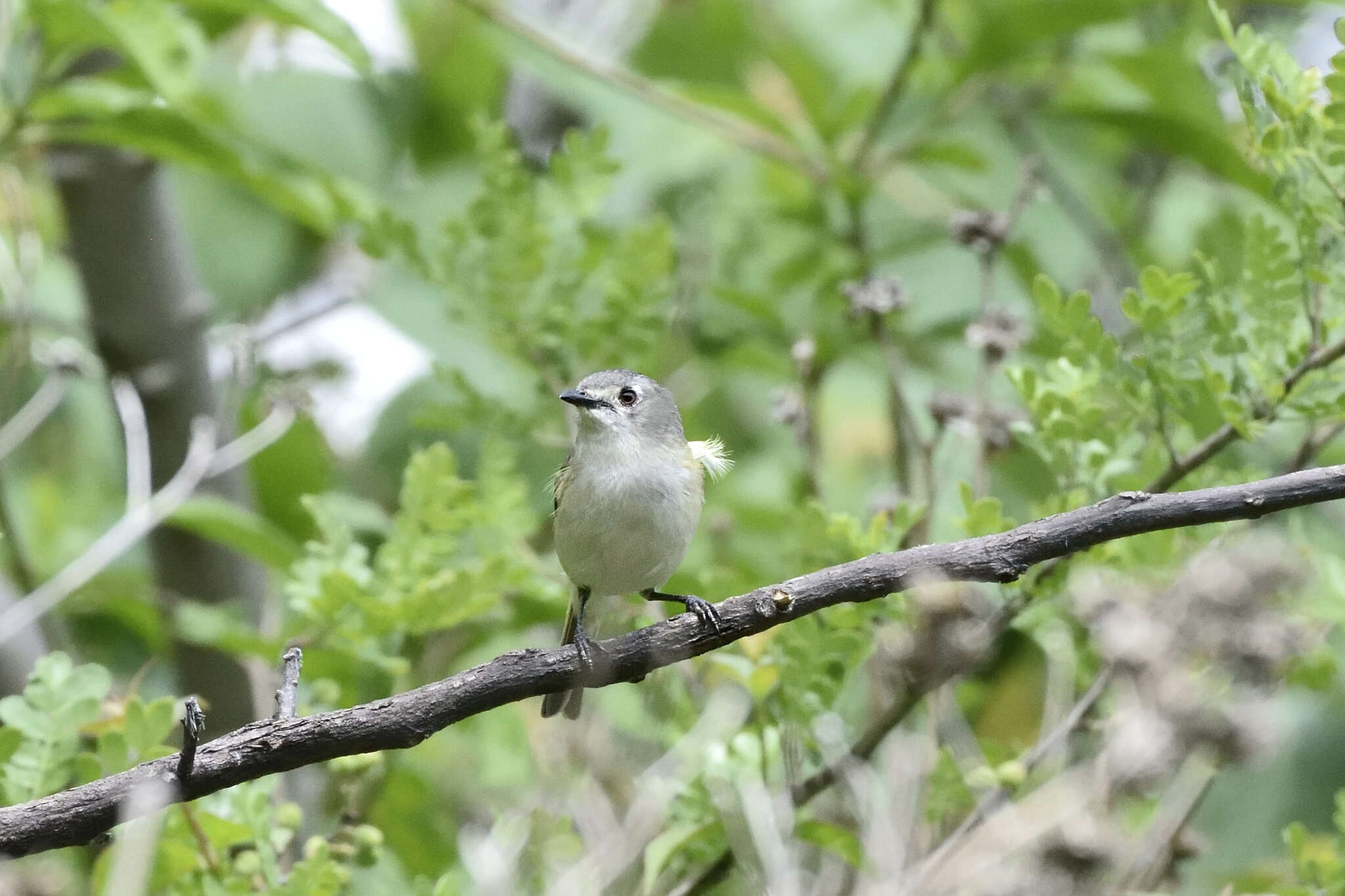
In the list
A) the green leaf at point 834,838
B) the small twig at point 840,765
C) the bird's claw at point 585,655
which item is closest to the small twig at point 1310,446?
the small twig at point 840,765

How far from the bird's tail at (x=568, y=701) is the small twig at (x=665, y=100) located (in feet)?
5.11

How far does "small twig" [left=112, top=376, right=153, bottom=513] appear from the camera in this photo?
3.81 meters

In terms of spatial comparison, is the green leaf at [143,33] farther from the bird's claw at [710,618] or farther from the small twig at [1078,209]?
the small twig at [1078,209]

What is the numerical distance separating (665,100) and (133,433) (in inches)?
71.0

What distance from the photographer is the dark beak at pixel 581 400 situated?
337 cm

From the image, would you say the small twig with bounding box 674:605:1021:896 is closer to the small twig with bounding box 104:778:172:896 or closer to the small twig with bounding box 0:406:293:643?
the small twig with bounding box 104:778:172:896

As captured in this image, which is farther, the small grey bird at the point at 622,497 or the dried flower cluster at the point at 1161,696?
the small grey bird at the point at 622,497

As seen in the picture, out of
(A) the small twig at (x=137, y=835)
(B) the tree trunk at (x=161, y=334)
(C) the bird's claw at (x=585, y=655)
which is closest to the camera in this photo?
(A) the small twig at (x=137, y=835)

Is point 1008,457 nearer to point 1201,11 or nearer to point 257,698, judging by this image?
point 1201,11

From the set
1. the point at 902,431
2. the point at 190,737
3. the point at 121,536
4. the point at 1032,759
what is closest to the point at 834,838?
the point at 1032,759

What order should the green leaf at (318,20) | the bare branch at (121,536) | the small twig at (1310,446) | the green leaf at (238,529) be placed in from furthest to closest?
1. the green leaf at (238,529)
2. the bare branch at (121,536)
3. the green leaf at (318,20)
4. the small twig at (1310,446)

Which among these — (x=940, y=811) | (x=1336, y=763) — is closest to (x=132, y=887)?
(x=940, y=811)

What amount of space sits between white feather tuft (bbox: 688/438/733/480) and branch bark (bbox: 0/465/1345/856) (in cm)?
158

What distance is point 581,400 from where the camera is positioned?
3.37 m
